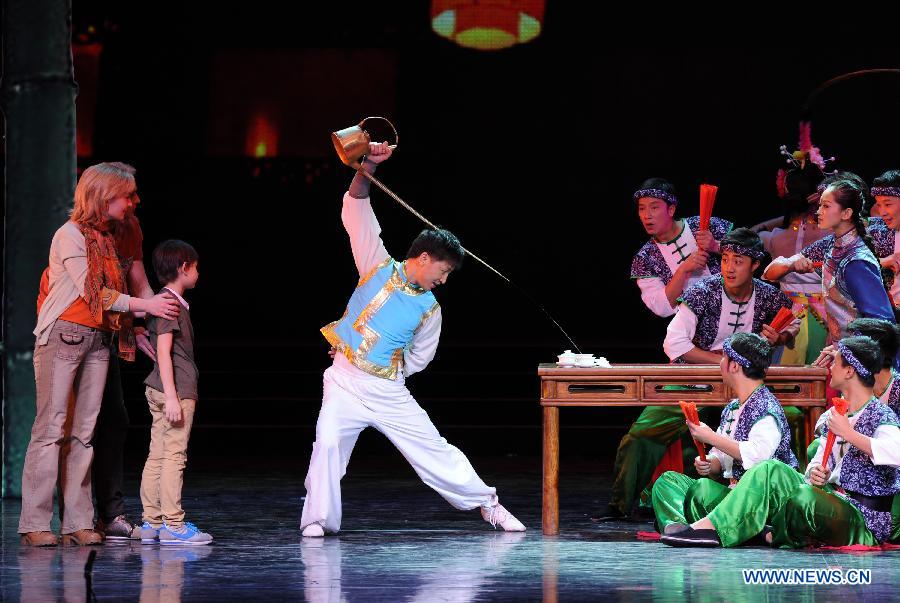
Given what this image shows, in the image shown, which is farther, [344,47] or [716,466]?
[344,47]

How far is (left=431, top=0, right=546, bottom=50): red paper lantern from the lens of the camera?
35.7 ft

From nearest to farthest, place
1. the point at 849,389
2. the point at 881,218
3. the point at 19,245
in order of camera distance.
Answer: the point at 849,389, the point at 881,218, the point at 19,245

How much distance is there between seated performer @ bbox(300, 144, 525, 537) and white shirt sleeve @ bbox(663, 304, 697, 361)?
1.04 metres

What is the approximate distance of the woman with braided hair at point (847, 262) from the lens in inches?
209

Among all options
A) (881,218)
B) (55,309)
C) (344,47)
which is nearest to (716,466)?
(881,218)

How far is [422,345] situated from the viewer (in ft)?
17.7

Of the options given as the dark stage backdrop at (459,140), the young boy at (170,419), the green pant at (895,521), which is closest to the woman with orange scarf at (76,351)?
the young boy at (170,419)

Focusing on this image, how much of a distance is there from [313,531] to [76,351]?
1.07 metres

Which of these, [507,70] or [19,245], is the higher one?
[507,70]

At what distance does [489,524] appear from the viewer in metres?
5.58

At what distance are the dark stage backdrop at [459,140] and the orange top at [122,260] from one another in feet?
17.5

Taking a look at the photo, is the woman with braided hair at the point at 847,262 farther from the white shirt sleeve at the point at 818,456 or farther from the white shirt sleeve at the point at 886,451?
the white shirt sleeve at the point at 886,451

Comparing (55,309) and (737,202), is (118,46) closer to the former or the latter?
(737,202)

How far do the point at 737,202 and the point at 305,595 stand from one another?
24.8 feet
